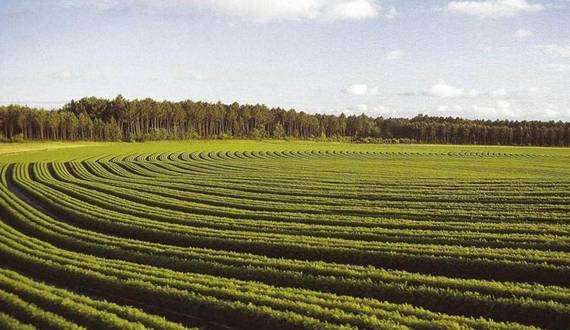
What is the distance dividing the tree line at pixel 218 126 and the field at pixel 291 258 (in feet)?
336

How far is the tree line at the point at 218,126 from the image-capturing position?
139m

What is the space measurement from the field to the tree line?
336 ft

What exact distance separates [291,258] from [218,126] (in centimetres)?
15376

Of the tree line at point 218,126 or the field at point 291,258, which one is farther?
the tree line at point 218,126

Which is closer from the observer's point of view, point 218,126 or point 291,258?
point 291,258

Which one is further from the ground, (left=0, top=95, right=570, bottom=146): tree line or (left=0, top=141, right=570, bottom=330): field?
(left=0, top=95, right=570, bottom=146): tree line

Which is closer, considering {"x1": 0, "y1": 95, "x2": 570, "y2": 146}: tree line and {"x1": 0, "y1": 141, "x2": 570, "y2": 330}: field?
{"x1": 0, "y1": 141, "x2": 570, "y2": 330}: field

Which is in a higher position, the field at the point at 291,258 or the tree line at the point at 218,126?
the tree line at the point at 218,126

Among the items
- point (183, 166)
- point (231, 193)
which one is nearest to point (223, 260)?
point (231, 193)

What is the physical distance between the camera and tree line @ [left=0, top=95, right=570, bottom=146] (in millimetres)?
138625

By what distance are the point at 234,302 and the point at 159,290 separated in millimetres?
2930

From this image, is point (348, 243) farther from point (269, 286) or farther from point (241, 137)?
point (241, 137)

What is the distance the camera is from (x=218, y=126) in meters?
173

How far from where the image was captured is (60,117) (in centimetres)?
13612
